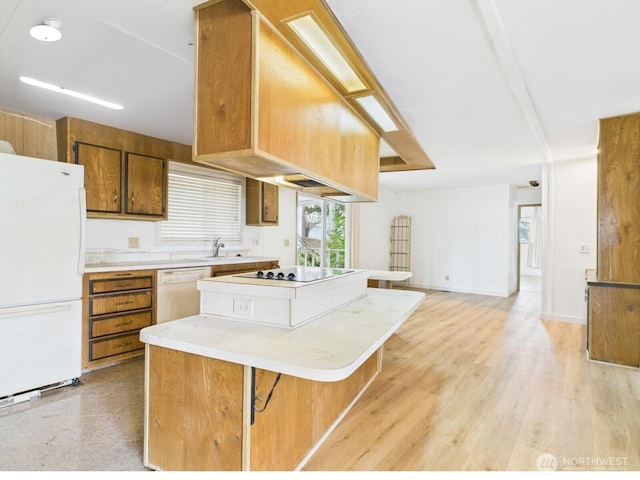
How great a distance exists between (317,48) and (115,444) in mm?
2515

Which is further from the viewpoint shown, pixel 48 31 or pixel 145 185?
pixel 145 185

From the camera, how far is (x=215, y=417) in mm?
1410

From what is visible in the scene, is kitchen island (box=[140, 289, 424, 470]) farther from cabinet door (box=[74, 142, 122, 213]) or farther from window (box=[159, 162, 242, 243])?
window (box=[159, 162, 242, 243])

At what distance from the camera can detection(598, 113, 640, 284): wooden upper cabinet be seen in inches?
120

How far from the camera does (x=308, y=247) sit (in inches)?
247

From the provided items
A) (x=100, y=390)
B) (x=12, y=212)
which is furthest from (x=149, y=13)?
(x=100, y=390)

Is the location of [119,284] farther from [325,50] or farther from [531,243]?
[531,243]

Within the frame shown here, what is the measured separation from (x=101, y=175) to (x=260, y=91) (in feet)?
8.67

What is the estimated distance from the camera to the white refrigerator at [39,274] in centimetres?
233

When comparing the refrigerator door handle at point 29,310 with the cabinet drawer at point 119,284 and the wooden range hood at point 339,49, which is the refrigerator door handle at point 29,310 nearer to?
the cabinet drawer at point 119,284

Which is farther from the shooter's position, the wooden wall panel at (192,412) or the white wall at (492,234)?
the white wall at (492,234)

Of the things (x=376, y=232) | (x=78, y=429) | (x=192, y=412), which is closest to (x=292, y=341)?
(x=192, y=412)

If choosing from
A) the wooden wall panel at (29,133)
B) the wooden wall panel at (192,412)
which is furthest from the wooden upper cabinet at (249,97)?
the wooden wall panel at (29,133)

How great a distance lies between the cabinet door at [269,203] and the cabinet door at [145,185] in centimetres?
141
